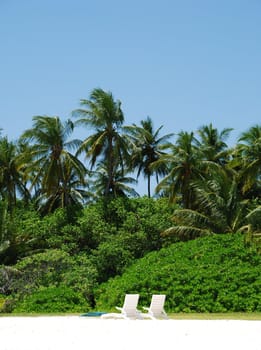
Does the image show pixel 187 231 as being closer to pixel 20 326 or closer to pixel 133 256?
pixel 133 256

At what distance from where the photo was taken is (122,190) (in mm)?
41938

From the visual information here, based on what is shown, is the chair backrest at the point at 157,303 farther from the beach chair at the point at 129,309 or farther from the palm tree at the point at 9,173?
the palm tree at the point at 9,173

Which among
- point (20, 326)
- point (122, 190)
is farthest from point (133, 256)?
point (20, 326)

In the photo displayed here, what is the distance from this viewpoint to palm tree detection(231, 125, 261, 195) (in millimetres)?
34062

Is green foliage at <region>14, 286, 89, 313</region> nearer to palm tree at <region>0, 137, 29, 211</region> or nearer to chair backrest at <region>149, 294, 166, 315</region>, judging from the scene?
chair backrest at <region>149, 294, 166, 315</region>

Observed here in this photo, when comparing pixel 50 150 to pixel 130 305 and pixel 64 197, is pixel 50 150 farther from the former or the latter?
pixel 130 305

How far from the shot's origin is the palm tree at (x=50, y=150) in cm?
3494

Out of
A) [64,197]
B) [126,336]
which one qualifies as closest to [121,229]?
[64,197]

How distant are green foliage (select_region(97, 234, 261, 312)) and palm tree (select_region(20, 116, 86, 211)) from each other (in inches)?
333

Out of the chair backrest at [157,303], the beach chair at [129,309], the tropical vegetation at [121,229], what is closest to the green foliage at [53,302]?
the tropical vegetation at [121,229]

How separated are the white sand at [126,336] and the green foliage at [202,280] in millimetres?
9792

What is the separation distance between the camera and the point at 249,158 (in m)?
35.1

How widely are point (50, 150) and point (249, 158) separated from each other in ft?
37.0

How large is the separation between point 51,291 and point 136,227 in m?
8.25
